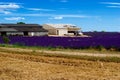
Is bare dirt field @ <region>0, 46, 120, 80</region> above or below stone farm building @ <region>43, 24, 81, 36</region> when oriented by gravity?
below

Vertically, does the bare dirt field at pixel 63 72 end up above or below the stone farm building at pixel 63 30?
below

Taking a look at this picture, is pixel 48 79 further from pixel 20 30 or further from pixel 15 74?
pixel 20 30

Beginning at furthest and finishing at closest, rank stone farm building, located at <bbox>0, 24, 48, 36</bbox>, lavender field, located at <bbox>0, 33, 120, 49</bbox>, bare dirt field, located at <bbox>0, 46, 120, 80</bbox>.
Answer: stone farm building, located at <bbox>0, 24, 48, 36</bbox>
lavender field, located at <bbox>0, 33, 120, 49</bbox>
bare dirt field, located at <bbox>0, 46, 120, 80</bbox>

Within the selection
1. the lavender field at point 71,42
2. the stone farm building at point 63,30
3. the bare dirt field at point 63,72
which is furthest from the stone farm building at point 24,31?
the bare dirt field at point 63,72

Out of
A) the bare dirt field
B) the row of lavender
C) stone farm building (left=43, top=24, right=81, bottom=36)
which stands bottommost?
the bare dirt field

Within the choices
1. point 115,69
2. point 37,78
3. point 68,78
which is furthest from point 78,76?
point 115,69

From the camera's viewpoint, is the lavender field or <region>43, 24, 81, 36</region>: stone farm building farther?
<region>43, 24, 81, 36</region>: stone farm building

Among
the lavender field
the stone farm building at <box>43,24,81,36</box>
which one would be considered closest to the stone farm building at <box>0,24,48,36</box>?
the stone farm building at <box>43,24,81,36</box>

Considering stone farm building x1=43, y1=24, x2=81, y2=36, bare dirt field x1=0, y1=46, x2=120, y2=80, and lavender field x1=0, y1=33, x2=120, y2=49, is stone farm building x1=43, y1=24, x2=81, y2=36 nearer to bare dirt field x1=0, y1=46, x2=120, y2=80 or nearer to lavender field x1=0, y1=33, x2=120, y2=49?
lavender field x1=0, y1=33, x2=120, y2=49

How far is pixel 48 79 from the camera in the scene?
1753 centimetres

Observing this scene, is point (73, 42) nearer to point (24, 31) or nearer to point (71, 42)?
point (71, 42)

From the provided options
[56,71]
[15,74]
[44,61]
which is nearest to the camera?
[15,74]

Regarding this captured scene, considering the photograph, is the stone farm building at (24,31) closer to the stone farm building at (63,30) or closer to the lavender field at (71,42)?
the stone farm building at (63,30)

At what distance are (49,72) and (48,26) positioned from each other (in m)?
81.1
